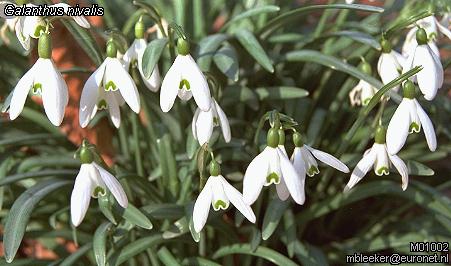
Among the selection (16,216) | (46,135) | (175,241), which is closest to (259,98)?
(175,241)

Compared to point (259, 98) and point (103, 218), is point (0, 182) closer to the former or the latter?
point (103, 218)

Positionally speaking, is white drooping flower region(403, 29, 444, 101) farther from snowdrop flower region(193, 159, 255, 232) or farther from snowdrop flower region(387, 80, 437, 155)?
snowdrop flower region(193, 159, 255, 232)

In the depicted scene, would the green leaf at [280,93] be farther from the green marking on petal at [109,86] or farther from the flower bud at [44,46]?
the flower bud at [44,46]

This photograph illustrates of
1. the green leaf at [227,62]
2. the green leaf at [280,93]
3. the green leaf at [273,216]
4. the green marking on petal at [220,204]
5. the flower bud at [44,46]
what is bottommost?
the green leaf at [273,216]

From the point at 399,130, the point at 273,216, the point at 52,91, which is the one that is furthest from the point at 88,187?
the point at 399,130

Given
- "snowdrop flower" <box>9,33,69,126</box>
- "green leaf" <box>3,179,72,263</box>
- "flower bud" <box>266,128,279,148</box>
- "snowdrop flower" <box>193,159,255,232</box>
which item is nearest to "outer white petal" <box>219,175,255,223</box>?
"snowdrop flower" <box>193,159,255,232</box>

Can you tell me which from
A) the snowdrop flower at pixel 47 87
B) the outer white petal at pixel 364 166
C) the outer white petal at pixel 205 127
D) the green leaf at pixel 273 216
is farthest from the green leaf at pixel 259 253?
the snowdrop flower at pixel 47 87
